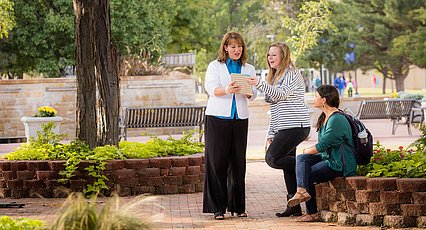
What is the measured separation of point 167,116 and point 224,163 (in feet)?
45.5

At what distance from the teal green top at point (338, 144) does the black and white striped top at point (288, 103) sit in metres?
0.67

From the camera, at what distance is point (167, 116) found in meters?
24.5

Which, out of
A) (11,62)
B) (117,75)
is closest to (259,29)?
(11,62)

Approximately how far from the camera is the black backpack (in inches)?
388

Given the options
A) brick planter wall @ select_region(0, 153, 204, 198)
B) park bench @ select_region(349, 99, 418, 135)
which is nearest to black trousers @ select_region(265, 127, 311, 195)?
brick planter wall @ select_region(0, 153, 204, 198)

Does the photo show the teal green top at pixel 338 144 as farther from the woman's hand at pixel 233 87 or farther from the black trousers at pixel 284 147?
the woman's hand at pixel 233 87

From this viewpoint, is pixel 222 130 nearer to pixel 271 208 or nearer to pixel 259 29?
pixel 271 208

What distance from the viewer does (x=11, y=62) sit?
37.0 metres

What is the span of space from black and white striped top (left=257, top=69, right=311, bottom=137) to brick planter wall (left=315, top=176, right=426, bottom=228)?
78 centimetres

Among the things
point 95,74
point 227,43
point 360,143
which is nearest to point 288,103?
point 227,43

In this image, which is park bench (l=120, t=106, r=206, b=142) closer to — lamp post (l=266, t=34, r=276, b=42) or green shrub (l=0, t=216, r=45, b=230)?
green shrub (l=0, t=216, r=45, b=230)

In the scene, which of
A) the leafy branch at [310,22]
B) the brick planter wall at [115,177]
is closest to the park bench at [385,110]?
the leafy branch at [310,22]

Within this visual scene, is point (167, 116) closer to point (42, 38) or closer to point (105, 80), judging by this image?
point (105, 80)

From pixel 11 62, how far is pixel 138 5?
5.24m
